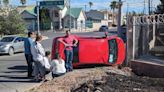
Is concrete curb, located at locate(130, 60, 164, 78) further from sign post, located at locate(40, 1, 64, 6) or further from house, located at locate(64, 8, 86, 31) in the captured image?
house, located at locate(64, 8, 86, 31)

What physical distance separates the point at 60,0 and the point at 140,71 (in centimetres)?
4133

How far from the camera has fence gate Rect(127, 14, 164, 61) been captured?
666 inches

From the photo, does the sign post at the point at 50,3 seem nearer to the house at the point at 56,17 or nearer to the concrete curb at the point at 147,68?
the concrete curb at the point at 147,68

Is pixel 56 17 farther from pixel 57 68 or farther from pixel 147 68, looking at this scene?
pixel 57 68

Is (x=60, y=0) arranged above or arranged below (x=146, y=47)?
above

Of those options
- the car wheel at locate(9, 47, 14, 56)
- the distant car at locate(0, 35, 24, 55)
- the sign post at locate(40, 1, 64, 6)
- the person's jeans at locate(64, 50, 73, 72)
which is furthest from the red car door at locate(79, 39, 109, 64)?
the sign post at locate(40, 1, 64, 6)

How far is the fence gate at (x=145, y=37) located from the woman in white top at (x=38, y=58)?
4254 millimetres

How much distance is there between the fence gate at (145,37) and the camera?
16.9 metres

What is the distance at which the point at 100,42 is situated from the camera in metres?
16.2

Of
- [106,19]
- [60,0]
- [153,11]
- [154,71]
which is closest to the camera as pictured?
[154,71]

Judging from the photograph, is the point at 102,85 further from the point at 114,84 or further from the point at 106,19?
the point at 106,19

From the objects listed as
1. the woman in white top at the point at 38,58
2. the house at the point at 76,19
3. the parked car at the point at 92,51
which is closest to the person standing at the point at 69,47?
the parked car at the point at 92,51

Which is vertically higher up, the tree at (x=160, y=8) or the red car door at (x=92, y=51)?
the tree at (x=160, y=8)

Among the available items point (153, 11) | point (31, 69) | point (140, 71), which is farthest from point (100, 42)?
point (153, 11)
